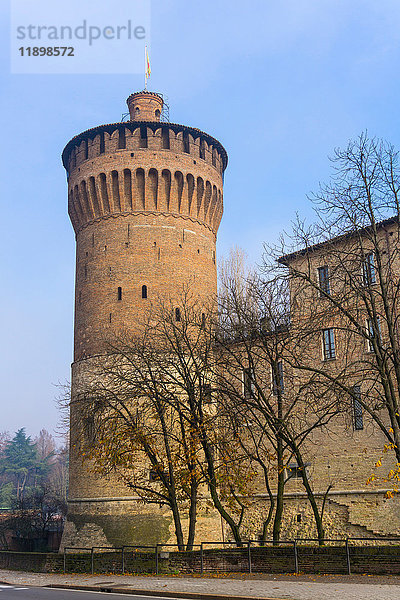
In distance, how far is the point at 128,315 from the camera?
25.6 meters

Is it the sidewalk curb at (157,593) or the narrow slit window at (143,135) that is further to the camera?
the narrow slit window at (143,135)

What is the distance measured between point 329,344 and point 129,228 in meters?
9.72

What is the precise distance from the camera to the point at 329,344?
23.3 metres

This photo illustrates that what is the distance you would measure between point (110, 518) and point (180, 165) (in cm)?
1493

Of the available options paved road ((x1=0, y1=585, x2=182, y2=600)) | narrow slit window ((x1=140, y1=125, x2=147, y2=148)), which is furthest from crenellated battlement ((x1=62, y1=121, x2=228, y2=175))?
paved road ((x1=0, y1=585, x2=182, y2=600))

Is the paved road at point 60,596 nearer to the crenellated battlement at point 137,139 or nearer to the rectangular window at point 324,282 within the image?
the rectangular window at point 324,282

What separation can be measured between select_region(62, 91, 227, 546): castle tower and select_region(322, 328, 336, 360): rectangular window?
20.7 ft

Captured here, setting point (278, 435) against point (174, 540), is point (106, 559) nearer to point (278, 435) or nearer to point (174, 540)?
point (278, 435)

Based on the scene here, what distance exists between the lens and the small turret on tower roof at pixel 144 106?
1173 inches

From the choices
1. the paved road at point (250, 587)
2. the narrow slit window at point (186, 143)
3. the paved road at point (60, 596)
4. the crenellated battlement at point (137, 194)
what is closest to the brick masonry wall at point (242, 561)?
the paved road at point (250, 587)

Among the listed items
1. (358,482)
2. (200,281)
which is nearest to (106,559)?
(358,482)

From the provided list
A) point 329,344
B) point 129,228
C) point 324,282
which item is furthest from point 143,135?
point 324,282

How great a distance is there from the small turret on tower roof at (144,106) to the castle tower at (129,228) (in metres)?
0.74

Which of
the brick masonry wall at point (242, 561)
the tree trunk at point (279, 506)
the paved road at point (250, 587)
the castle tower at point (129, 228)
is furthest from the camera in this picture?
the castle tower at point (129, 228)
